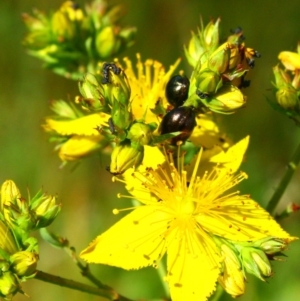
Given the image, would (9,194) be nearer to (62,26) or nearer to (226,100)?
(226,100)

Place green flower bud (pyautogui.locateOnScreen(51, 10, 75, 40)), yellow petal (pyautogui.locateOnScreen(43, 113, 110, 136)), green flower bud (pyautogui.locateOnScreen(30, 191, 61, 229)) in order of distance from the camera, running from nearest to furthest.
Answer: green flower bud (pyautogui.locateOnScreen(30, 191, 61, 229))
yellow petal (pyautogui.locateOnScreen(43, 113, 110, 136))
green flower bud (pyautogui.locateOnScreen(51, 10, 75, 40))

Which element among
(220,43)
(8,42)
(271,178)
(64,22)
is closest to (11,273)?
(220,43)

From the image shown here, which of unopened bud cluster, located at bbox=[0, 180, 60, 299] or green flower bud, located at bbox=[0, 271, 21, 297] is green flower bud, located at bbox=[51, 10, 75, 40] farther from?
green flower bud, located at bbox=[0, 271, 21, 297]

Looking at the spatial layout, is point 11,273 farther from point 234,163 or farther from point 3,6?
point 3,6

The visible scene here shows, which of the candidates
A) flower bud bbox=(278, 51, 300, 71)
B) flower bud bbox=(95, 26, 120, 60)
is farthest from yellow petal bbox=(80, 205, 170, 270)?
flower bud bbox=(95, 26, 120, 60)

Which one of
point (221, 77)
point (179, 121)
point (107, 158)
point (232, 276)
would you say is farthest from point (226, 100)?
point (107, 158)

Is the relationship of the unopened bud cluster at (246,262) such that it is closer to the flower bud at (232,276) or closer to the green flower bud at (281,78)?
the flower bud at (232,276)
